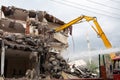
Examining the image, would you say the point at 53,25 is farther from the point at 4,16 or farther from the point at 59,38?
the point at 4,16

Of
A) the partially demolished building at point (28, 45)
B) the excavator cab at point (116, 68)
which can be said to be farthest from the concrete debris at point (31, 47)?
the excavator cab at point (116, 68)

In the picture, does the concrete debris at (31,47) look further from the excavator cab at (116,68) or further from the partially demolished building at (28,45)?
the excavator cab at (116,68)

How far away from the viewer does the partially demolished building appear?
3131cm

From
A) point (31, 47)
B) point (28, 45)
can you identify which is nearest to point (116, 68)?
point (31, 47)

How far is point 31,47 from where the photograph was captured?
31.7 meters

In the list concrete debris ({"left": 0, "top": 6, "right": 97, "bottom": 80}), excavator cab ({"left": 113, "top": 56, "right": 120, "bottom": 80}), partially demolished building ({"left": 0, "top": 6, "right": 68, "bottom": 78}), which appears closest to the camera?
excavator cab ({"left": 113, "top": 56, "right": 120, "bottom": 80})

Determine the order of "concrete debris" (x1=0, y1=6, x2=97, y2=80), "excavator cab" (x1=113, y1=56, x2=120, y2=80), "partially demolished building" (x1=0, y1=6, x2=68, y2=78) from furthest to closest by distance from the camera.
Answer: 1. "concrete debris" (x1=0, y1=6, x2=97, y2=80)
2. "partially demolished building" (x1=0, y1=6, x2=68, y2=78)
3. "excavator cab" (x1=113, y1=56, x2=120, y2=80)

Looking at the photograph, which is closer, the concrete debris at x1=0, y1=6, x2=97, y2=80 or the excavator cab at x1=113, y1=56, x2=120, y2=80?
the excavator cab at x1=113, y1=56, x2=120, y2=80

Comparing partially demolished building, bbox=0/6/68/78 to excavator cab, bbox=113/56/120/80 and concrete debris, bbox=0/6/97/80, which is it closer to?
concrete debris, bbox=0/6/97/80

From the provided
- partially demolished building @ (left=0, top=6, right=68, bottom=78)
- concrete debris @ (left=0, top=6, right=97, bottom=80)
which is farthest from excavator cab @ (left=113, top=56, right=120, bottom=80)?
partially demolished building @ (left=0, top=6, right=68, bottom=78)

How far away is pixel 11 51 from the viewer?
3166 centimetres

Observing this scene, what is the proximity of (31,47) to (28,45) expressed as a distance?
0.44 metres

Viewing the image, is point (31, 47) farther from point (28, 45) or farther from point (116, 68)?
point (116, 68)

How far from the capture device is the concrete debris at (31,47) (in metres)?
31.5
